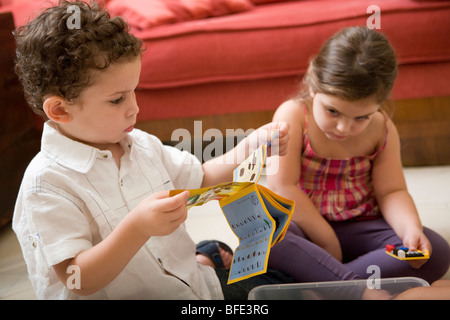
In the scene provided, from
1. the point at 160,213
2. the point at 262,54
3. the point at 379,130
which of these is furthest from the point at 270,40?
the point at 160,213

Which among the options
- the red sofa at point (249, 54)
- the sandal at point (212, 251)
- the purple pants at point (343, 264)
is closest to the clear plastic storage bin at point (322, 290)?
the purple pants at point (343, 264)

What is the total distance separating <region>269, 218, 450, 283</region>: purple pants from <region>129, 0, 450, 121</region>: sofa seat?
2.11ft

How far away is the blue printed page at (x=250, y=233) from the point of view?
85 centimetres

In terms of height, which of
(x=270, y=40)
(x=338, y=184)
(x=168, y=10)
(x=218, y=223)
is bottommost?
(x=218, y=223)

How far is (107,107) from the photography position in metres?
0.86

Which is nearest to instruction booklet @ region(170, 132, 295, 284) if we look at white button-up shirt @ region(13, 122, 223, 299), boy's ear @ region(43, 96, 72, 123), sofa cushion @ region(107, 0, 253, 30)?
white button-up shirt @ region(13, 122, 223, 299)

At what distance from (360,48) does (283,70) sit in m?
0.59

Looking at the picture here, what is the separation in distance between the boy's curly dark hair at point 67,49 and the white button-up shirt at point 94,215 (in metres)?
0.10

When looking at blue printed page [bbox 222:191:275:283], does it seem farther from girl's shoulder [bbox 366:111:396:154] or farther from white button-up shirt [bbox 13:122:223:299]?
girl's shoulder [bbox 366:111:396:154]

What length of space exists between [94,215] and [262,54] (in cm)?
97

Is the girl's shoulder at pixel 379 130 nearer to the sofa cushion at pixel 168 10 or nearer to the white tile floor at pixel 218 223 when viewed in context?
the white tile floor at pixel 218 223

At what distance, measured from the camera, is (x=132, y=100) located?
0.88 meters

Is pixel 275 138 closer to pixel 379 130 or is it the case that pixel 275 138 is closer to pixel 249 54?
pixel 379 130

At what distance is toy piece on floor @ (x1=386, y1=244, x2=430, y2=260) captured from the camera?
1.11 m
